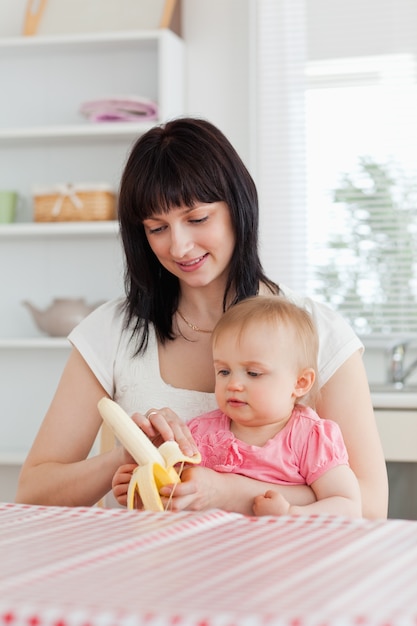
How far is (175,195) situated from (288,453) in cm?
49

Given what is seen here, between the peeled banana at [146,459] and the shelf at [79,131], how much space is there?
87.4 inches

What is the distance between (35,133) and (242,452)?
2236 millimetres

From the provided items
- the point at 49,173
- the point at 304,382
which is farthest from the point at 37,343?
the point at 304,382

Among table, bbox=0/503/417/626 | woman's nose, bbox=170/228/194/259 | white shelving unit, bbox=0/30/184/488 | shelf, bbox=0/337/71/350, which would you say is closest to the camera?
table, bbox=0/503/417/626

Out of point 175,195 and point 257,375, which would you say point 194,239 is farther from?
point 257,375

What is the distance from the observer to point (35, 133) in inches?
136

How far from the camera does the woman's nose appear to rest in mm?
1656

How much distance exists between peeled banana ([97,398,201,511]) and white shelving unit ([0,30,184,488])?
231 centimetres

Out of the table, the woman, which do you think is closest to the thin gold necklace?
the woman

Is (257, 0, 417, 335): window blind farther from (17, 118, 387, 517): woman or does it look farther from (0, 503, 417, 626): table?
(0, 503, 417, 626): table

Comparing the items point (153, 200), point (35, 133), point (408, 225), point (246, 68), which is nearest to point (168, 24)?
point (246, 68)

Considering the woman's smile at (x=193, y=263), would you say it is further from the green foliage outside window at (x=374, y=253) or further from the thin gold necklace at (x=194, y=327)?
the green foliage outside window at (x=374, y=253)

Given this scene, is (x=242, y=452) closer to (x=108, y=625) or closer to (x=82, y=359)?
(x=82, y=359)

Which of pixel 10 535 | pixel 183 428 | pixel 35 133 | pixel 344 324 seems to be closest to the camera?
pixel 10 535
